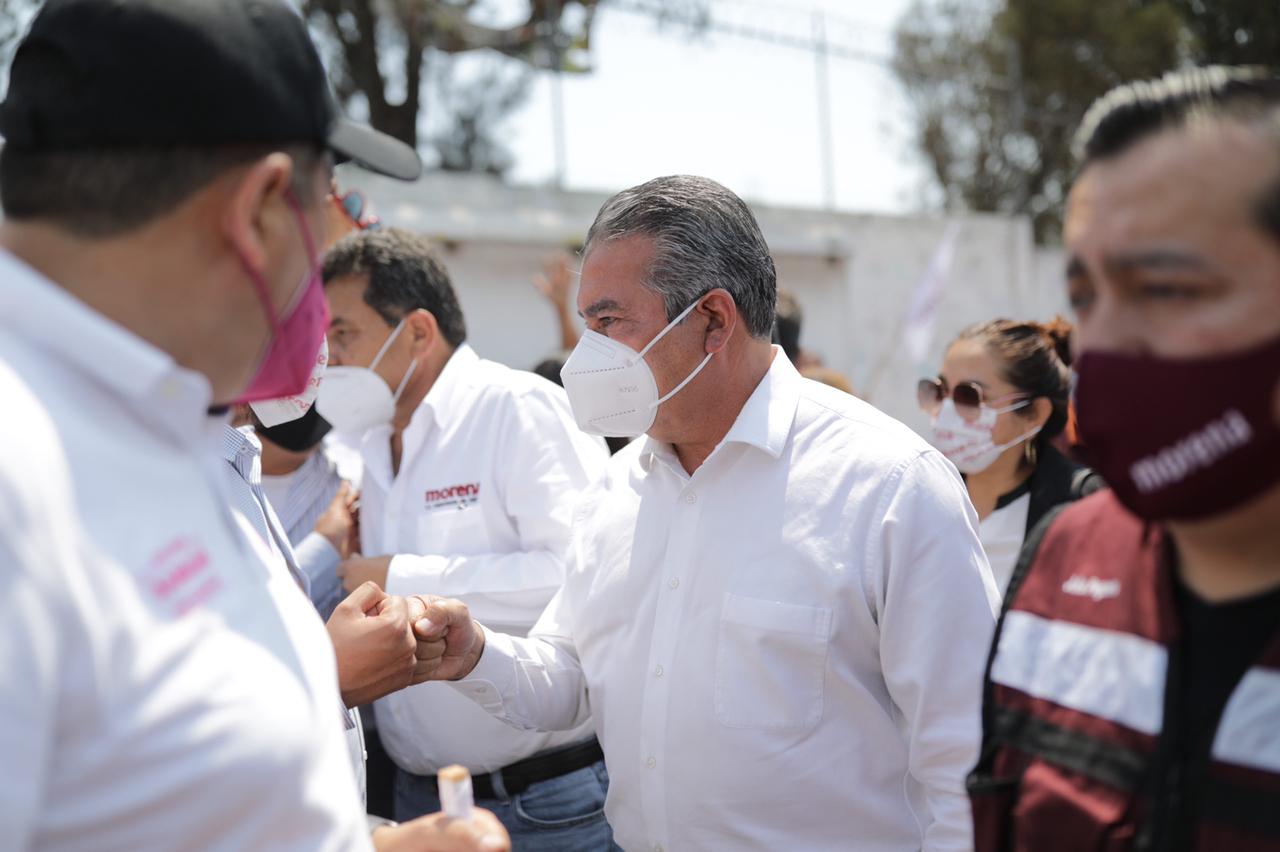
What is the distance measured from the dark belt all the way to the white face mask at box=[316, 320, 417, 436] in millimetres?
1232

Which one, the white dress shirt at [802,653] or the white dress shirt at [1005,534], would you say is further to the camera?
the white dress shirt at [1005,534]

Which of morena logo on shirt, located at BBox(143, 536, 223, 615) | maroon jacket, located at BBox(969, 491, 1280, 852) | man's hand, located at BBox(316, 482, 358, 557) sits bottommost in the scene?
man's hand, located at BBox(316, 482, 358, 557)

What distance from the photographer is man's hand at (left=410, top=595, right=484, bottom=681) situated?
8.11 ft

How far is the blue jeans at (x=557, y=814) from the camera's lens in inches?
127

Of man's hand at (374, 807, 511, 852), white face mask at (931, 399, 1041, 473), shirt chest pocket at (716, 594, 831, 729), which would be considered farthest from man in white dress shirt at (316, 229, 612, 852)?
man's hand at (374, 807, 511, 852)

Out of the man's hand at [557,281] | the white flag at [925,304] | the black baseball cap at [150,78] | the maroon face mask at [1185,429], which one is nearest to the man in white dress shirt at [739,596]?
the maroon face mask at [1185,429]

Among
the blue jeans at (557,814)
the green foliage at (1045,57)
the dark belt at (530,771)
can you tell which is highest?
the green foliage at (1045,57)

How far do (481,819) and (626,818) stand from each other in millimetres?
982

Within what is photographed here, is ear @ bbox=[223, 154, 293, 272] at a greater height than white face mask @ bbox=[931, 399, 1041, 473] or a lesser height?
greater

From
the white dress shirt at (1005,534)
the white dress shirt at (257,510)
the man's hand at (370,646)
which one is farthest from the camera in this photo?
the white dress shirt at (1005,534)

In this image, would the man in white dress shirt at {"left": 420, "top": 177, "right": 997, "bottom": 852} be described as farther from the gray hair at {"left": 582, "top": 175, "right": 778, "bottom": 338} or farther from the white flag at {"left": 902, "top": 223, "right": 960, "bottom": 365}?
the white flag at {"left": 902, "top": 223, "right": 960, "bottom": 365}

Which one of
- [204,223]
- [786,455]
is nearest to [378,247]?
[786,455]

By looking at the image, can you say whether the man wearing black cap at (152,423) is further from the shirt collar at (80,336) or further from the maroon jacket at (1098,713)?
the maroon jacket at (1098,713)

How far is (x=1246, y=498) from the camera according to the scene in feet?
3.90
